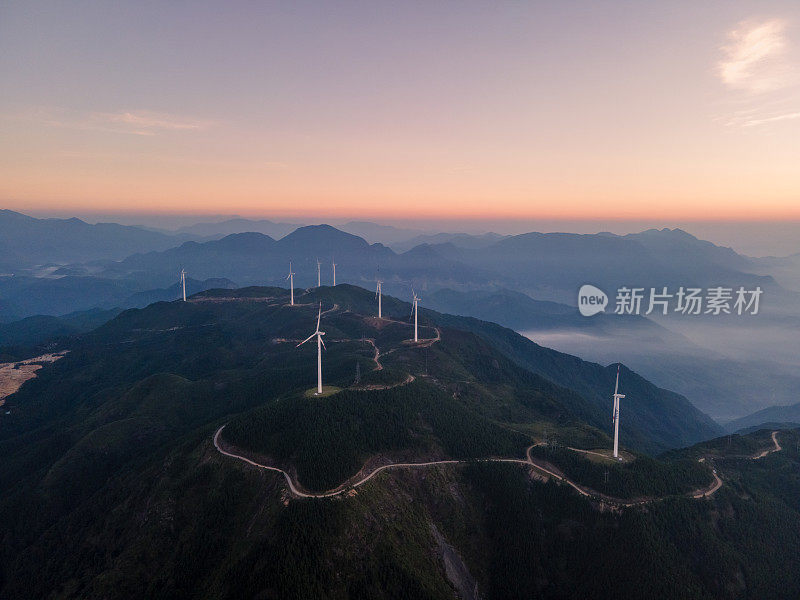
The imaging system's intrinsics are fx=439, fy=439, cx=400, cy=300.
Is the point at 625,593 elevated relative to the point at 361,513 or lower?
lower

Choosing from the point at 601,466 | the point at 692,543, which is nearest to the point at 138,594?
the point at 601,466

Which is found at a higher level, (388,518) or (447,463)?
(388,518)

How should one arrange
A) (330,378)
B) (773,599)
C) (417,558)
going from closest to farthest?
(417,558) < (773,599) < (330,378)

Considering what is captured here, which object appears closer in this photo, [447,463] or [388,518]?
[388,518]

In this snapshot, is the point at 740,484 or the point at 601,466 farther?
the point at 740,484

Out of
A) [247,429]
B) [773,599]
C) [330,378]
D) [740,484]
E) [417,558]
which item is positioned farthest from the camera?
[330,378]

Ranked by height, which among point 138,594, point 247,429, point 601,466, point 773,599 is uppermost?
point 247,429

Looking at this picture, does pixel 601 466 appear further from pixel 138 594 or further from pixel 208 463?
pixel 138 594

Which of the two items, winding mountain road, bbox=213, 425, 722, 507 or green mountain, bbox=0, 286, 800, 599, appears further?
winding mountain road, bbox=213, 425, 722, 507

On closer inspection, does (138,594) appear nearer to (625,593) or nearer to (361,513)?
(361,513)

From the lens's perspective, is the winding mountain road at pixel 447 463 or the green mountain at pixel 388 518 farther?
the winding mountain road at pixel 447 463
